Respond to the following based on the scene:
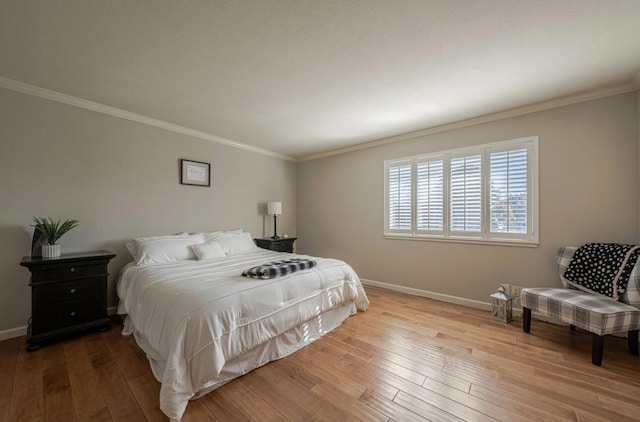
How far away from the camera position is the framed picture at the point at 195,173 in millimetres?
3586

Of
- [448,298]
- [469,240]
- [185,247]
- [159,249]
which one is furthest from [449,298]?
[159,249]

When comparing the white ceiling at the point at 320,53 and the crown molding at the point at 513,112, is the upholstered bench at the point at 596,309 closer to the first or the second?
the crown molding at the point at 513,112

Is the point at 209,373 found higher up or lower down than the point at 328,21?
lower down

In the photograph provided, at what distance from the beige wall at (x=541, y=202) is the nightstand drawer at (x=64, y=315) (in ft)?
11.1

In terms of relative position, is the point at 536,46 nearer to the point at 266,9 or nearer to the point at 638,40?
the point at 638,40

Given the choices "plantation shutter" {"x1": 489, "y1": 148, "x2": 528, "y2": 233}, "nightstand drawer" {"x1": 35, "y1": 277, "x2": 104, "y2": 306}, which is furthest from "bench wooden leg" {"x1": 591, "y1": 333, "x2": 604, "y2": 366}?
"nightstand drawer" {"x1": 35, "y1": 277, "x2": 104, "y2": 306}

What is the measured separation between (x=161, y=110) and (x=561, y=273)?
478cm

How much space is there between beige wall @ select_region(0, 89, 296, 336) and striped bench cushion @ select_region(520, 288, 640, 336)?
13.3 ft

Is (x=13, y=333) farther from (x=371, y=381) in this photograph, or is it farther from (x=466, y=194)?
(x=466, y=194)

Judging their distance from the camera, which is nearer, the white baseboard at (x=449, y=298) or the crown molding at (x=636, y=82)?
the crown molding at (x=636, y=82)

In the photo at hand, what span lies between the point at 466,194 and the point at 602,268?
Answer: 1.41 m

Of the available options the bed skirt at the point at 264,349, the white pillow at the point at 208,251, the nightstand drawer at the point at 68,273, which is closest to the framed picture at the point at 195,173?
the white pillow at the point at 208,251

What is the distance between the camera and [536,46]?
1850mm

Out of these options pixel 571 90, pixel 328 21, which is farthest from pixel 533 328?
pixel 328 21
